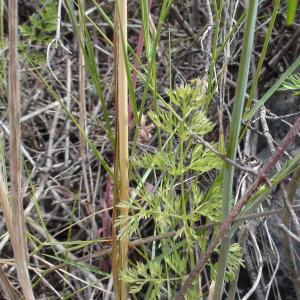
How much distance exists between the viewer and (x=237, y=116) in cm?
79

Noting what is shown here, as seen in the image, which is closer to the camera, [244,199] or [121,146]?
[244,199]

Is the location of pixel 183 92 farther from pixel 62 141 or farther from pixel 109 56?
pixel 109 56

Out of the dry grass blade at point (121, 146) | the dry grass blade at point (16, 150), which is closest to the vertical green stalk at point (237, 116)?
the dry grass blade at point (121, 146)

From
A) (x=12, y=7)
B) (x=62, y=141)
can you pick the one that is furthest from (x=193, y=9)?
(x=12, y=7)

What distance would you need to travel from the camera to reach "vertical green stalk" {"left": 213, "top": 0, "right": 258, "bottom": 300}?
2.41 feet

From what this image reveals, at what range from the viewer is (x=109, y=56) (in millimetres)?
1905

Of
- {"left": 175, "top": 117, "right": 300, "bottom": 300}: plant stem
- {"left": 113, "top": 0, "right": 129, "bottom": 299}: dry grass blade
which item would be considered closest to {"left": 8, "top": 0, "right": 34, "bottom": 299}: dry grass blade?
{"left": 113, "top": 0, "right": 129, "bottom": 299}: dry grass blade

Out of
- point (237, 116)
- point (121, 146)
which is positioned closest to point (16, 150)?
point (121, 146)

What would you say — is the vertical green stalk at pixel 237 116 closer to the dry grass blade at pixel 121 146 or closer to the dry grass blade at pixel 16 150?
the dry grass blade at pixel 121 146

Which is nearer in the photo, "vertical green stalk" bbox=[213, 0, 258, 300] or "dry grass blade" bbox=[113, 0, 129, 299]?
"vertical green stalk" bbox=[213, 0, 258, 300]

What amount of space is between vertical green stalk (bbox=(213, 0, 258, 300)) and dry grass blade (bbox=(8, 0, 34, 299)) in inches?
12.9

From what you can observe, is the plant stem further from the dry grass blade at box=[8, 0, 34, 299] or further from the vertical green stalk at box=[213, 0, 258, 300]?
the dry grass blade at box=[8, 0, 34, 299]

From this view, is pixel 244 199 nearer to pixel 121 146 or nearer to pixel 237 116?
pixel 237 116

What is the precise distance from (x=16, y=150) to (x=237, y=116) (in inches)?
14.0
